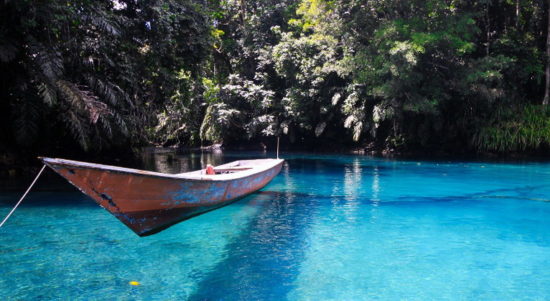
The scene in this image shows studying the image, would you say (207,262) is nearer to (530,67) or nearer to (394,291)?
(394,291)

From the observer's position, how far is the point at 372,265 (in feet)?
15.7

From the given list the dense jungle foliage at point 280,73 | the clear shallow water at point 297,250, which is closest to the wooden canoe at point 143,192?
the clear shallow water at point 297,250

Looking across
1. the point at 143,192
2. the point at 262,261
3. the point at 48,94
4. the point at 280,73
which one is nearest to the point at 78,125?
the point at 48,94

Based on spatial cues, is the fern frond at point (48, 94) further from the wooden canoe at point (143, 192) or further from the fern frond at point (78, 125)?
the wooden canoe at point (143, 192)

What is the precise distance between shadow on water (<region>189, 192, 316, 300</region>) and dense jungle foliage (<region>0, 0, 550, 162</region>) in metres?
4.94

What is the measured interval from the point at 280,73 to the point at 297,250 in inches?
673

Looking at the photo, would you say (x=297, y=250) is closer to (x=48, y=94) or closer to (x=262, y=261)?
(x=262, y=261)

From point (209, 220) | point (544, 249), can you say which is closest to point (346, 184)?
point (209, 220)

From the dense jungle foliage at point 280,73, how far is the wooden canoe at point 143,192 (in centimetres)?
451

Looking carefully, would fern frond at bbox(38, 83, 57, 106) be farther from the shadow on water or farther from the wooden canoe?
the shadow on water

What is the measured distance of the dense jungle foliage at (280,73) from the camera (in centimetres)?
943

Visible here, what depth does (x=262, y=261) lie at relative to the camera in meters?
4.86

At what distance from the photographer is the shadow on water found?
404 centimetres

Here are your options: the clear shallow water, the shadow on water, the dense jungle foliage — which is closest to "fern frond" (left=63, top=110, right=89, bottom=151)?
the dense jungle foliage
